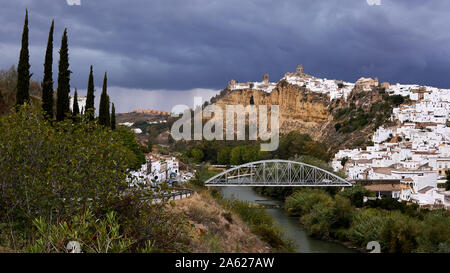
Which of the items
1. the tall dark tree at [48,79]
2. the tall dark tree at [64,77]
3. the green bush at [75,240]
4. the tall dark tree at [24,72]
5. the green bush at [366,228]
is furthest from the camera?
the green bush at [366,228]

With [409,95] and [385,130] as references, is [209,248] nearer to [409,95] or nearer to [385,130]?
[385,130]

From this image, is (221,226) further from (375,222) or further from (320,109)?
(320,109)

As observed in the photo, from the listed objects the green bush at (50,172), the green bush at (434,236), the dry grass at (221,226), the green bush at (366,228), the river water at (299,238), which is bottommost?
the river water at (299,238)

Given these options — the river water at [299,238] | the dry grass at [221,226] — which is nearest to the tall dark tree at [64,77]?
the dry grass at [221,226]

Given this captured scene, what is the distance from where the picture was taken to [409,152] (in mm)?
43000

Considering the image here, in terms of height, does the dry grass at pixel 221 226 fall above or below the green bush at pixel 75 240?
below

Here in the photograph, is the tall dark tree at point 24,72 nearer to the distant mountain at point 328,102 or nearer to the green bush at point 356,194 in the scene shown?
the green bush at point 356,194

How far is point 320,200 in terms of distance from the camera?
30.2m

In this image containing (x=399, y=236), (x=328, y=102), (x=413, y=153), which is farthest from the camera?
(x=328, y=102)

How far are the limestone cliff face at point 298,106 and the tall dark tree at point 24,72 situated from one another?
7065 centimetres

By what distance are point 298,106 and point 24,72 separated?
3365 inches

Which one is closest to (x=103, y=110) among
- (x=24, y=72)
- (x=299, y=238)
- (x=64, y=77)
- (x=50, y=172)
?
(x=64, y=77)

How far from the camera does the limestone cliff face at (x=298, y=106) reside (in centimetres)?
9150

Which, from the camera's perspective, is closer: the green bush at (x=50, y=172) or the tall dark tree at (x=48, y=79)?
the green bush at (x=50, y=172)
